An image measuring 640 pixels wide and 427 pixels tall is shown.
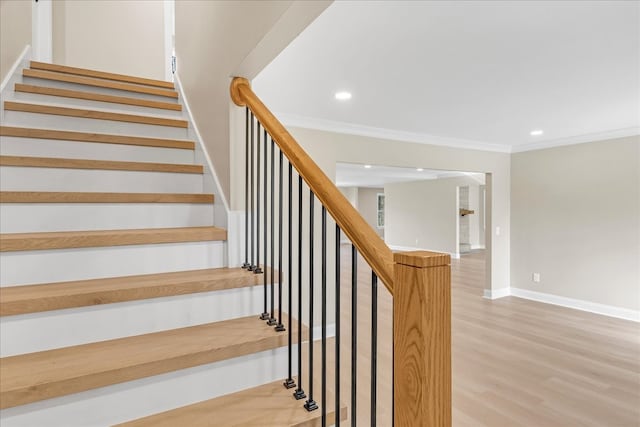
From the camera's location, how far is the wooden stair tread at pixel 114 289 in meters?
1.22

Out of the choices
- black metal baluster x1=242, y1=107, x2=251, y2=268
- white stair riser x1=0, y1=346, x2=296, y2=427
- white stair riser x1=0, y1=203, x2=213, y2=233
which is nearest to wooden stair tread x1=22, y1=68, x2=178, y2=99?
white stair riser x1=0, y1=203, x2=213, y2=233

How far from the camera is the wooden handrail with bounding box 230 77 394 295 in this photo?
2.77 ft

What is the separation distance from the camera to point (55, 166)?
188 centimetres

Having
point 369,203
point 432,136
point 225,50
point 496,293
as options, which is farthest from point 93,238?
point 369,203

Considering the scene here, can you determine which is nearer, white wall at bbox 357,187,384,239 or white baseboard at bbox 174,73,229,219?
white baseboard at bbox 174,73,229,219

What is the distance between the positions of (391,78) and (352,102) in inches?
24.7

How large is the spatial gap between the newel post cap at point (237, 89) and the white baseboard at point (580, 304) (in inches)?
210

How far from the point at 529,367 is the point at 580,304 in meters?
2.42

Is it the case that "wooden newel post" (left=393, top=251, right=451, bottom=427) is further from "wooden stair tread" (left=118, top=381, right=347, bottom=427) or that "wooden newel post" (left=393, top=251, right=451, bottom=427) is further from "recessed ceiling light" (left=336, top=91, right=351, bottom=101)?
"recessed ceiling light" (left=336, top=91, right=351, bottom=101)

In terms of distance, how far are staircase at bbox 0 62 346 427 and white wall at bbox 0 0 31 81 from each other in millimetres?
194

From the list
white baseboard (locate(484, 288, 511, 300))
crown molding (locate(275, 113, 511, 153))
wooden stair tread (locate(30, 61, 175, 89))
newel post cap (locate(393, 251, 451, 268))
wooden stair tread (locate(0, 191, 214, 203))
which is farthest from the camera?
white baseboard (locate(484, 288, 511, 300))

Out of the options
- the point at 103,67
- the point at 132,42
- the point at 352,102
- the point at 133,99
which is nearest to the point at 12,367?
the point at 133,99

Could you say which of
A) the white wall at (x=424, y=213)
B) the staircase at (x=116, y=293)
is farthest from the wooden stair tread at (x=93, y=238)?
the white wall at (x=424, y=213)

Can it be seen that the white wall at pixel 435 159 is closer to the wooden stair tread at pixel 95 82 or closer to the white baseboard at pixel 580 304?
the white baseboard at pixel 580 304
